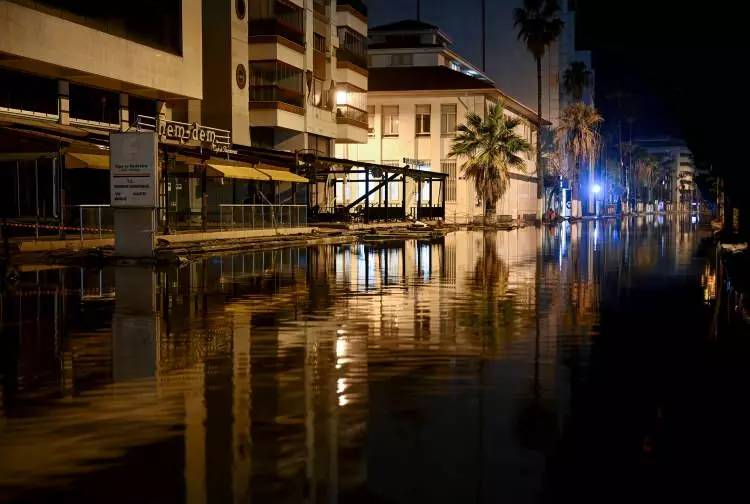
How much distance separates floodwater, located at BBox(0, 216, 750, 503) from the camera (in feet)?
20.9

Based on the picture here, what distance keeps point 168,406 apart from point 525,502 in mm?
3859

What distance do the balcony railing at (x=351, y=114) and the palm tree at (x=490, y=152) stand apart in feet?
22.4

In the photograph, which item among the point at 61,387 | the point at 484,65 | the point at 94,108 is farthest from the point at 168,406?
the point at 484,65

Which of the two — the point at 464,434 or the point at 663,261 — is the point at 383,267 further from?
the point at 464,434

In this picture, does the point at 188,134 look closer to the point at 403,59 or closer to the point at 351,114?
the point at 351,114

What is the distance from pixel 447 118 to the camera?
82.5 m

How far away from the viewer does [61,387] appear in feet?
32.0

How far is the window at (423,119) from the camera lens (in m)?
82.9

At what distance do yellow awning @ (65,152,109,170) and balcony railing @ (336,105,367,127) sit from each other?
3686 centimetres

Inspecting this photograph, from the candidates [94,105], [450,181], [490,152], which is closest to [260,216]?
[94,105]

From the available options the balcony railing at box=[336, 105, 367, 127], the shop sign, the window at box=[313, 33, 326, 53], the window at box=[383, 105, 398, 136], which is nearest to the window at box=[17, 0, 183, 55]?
the shop sign

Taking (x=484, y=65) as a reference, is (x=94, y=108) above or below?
below

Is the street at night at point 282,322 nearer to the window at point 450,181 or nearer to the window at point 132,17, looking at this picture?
the window at point 132,17

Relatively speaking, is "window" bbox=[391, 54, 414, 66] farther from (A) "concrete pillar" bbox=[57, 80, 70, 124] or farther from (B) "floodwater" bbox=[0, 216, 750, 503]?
(B) "floodwater" bbox=[0, 216, 750, 503]
